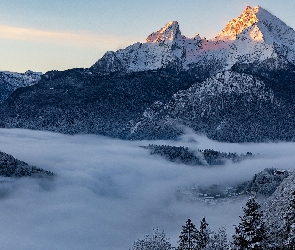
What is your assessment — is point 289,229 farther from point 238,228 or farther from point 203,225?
point 203,225

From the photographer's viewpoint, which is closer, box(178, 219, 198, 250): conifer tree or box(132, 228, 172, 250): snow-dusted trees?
box(178, 219, 198, 250): conifer tree

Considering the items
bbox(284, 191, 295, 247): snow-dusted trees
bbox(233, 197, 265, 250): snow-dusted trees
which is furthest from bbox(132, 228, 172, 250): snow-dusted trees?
bbox(233, 197, 265, 250): snow-dusted trees

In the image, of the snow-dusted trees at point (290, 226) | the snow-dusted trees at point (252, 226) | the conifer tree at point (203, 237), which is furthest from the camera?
the conifer tree at point (203, 237)

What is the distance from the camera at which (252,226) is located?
52.6 meters

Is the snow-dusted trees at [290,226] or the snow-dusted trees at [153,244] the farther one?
the snow-dusted trees at [153,244]

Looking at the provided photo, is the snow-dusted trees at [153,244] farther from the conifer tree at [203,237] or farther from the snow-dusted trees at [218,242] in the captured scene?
the conifer tree at [203,237]

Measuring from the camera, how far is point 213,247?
7138cm

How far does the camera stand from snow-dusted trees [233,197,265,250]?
5234 centimetres

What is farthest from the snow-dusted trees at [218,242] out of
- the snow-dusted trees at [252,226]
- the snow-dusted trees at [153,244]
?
the snow-dusted trees at [252,226]

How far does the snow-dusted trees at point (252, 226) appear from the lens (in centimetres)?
5234

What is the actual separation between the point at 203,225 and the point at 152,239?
84.7ft

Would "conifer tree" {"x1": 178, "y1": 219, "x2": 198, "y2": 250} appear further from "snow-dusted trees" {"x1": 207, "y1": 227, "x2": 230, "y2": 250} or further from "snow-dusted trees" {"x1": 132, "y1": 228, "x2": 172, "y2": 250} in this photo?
"snow-dusted trees" {"x1": 132, "y1": 228, "x2": 172, "y2": 250}

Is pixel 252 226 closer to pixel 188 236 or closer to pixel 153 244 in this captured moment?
pixel 188 236

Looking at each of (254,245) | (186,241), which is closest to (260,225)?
(254,245)
